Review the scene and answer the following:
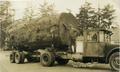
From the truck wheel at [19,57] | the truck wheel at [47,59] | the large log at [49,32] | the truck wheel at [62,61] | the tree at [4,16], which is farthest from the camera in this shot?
the tree at [4,16]

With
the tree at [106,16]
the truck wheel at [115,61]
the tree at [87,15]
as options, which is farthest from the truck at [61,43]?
the tree at [106,16]

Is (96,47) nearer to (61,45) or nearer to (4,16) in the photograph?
(61,45)

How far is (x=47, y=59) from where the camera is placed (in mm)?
13352

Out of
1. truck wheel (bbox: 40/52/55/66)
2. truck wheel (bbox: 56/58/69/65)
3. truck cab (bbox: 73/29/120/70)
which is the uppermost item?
truck cab (bbox: 73/29/120/70)

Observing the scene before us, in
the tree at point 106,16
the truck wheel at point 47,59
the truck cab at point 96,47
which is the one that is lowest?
the truck wheel at point 47,59

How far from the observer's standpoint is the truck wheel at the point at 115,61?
10773 millimetres

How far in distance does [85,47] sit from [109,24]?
8.28 meters

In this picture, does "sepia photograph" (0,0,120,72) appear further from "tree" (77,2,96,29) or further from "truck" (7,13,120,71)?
"tree" (77,2,96,29)

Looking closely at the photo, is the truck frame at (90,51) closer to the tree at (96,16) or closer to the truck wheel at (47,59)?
the truck wheel at (47,59)

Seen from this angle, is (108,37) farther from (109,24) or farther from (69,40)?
(109,24)

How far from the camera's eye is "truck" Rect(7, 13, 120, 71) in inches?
462

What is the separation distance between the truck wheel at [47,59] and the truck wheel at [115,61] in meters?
3.00

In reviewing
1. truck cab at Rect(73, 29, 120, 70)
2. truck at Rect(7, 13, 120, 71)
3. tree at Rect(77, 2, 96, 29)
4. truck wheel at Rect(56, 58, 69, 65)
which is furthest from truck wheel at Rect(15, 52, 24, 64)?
tree at Rect(77, 2, 96, 29)

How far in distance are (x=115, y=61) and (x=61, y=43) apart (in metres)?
3.25
